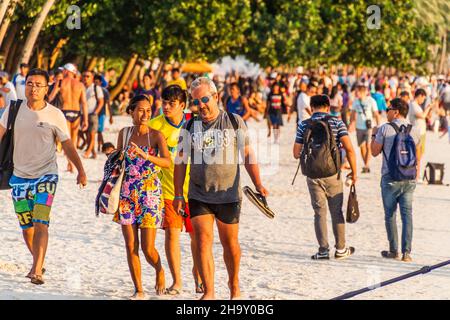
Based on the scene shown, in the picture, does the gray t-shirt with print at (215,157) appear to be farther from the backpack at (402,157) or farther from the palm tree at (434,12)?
the palm tree at (434,12)

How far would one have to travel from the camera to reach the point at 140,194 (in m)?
8.37

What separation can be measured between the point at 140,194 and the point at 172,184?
35cm

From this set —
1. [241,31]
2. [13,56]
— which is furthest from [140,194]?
[241,31]

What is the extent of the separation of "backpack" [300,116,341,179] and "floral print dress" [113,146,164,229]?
254cm

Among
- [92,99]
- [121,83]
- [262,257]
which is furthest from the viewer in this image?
[121,83]

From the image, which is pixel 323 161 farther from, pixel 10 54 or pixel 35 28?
pixel 10 54

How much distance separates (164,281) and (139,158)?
37.9 inches

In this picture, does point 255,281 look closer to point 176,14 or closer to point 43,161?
point 43,161

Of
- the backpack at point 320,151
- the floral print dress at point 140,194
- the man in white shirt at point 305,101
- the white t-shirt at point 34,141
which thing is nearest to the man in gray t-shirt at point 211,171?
the floral print dress at point 140,194

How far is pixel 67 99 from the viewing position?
59.6ft

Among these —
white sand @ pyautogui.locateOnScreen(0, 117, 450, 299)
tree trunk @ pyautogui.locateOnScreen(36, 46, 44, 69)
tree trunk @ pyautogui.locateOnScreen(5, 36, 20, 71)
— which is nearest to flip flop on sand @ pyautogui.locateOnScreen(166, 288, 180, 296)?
white sand @ pyautogui.locateOnScreen(0, 117, 450, 299)

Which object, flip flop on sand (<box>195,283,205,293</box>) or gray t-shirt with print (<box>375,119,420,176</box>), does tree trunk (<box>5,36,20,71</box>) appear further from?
flip flop on sand (<box>195,283,205,293</box>)
